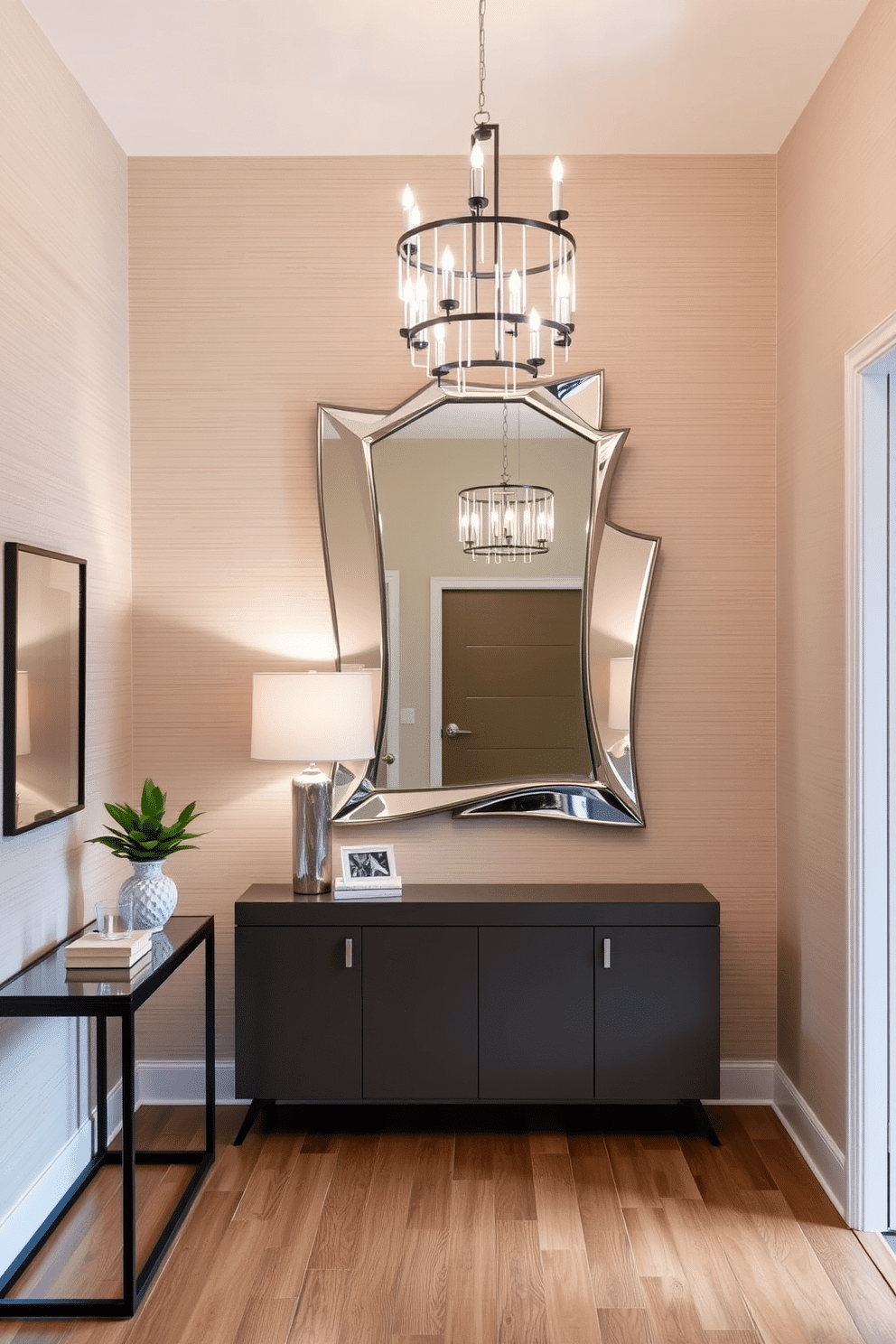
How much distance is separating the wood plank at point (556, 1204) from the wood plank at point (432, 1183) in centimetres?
24

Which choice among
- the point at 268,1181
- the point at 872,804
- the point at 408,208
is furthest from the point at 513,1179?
the point at 408,208

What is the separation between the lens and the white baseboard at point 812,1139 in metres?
2.76

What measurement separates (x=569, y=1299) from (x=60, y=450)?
2.42 m

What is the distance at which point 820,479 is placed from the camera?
2.97 meters

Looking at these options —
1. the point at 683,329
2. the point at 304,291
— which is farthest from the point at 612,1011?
the point at 304,291

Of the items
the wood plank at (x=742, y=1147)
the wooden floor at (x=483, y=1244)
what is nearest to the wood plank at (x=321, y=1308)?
the wooden floor at (x=483, y=1244)

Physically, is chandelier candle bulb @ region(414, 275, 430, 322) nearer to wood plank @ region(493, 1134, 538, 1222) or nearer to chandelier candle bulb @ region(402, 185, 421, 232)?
chandelier candle bulb @ region(402, 185, 421, 232)

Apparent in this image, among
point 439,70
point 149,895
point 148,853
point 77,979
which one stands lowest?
point 77,979

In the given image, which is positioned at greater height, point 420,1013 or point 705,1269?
point 420,1013

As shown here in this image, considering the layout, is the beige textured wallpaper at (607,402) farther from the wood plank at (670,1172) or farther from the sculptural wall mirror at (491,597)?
the wood plank at (670,1172)

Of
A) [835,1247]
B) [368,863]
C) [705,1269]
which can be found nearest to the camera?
[705,1269]

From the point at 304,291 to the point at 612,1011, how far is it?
2.43m

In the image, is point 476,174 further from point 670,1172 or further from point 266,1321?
point 670,1172

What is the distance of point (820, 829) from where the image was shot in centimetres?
298
